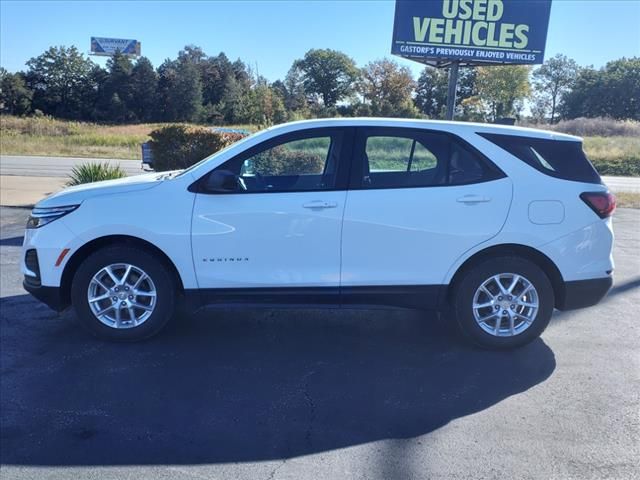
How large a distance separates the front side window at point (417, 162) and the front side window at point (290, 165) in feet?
0.96

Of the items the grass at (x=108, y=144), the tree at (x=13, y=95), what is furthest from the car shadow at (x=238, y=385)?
the tree at (x=13, y=95)

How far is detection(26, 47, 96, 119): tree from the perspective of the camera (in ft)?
239

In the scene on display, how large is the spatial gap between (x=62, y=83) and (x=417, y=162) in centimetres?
8080

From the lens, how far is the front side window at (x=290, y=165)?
175 inches

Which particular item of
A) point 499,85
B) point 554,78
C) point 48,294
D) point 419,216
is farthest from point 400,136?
point 554,78

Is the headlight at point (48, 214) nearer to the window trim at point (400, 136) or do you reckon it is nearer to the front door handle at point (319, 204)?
the front door handle at point (319, 204)

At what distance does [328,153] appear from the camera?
4.58 m

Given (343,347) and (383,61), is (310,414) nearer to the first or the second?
(343,347)

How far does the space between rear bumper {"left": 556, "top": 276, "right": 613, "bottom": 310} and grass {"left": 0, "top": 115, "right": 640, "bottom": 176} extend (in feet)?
51.9

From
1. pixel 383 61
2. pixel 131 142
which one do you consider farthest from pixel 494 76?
pixel 131 142

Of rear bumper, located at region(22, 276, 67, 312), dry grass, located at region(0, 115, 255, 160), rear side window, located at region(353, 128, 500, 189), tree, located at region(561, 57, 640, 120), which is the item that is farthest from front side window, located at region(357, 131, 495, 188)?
tree, located at region(561, 57, 640, 120)

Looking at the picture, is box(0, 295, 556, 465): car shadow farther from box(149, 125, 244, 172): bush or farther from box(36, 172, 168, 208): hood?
box(149, 125, 244, 172): bush

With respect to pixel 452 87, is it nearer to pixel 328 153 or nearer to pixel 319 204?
pixel 328 153

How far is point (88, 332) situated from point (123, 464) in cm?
202
